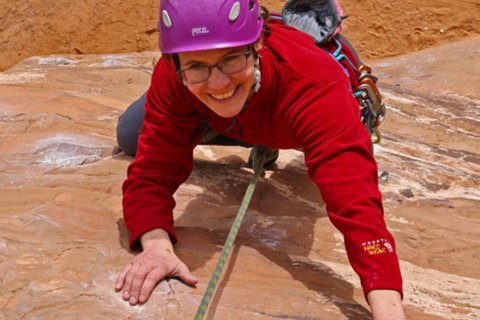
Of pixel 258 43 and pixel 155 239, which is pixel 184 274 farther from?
pixel 258 43

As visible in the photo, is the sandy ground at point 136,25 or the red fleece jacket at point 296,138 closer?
the red fleece jacket at point 296,138

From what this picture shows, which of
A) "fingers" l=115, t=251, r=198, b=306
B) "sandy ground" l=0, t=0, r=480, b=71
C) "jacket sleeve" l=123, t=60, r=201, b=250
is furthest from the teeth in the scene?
"sandy ground" l=0, t=0, r=480, b=71

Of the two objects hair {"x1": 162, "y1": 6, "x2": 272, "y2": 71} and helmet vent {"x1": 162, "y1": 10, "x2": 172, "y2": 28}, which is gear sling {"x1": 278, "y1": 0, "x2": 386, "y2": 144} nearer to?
hair {"x1": 162, "y1": 6, "x2": 272, "y2": 71}

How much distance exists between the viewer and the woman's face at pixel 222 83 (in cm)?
158

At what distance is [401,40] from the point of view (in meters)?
6.62

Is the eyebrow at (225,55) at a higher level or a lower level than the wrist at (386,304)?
higher

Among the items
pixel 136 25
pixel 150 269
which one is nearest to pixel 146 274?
pixel 150 269

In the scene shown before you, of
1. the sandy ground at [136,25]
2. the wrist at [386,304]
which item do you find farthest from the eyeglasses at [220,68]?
the sandy ground at [136,25]

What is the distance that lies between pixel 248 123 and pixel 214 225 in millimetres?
446

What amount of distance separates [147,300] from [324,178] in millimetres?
623

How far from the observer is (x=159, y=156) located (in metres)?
1.90

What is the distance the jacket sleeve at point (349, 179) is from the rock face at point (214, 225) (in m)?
0.23

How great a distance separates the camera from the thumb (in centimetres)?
170

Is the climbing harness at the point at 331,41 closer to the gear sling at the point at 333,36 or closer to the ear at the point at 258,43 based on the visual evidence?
the gear sling at the point at 333,36
